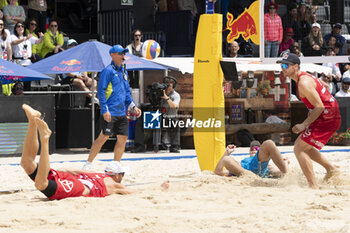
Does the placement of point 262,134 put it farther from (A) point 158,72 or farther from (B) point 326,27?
(B) point 326,27

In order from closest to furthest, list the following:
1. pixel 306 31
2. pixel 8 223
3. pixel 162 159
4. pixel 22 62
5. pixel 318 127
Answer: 1. pixel 8 223
2. pixel 318 127
3. pixel 162 159
4. pixel 22 62
5. pixel 306 31

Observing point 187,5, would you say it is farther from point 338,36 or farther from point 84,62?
point 84,62

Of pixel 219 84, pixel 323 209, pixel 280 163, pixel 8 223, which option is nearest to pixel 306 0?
pixel 219 84

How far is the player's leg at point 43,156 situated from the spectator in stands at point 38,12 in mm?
10078

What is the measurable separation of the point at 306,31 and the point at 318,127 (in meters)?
8.72

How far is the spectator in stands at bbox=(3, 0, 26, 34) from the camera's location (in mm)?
14820

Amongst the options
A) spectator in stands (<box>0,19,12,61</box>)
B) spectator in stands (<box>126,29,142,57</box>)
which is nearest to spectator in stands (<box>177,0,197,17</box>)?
spectator in stands (<box>126,29,142,57</box>)

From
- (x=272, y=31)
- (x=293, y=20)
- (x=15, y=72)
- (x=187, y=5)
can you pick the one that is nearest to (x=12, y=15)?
(x=15, y=72)

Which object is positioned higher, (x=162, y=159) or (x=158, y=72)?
(x=158, y=72)

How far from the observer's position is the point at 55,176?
6699mm

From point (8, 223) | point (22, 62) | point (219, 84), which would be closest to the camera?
point (8, 223)

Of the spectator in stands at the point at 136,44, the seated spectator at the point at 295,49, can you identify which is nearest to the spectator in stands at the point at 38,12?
the spectator in stands at the point at 136,44

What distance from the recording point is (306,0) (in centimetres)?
1741

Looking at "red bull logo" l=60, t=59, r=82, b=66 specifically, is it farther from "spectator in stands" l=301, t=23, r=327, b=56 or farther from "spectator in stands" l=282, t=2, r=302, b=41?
"spectator in stands" l=301, t=23, r=327, b=56
